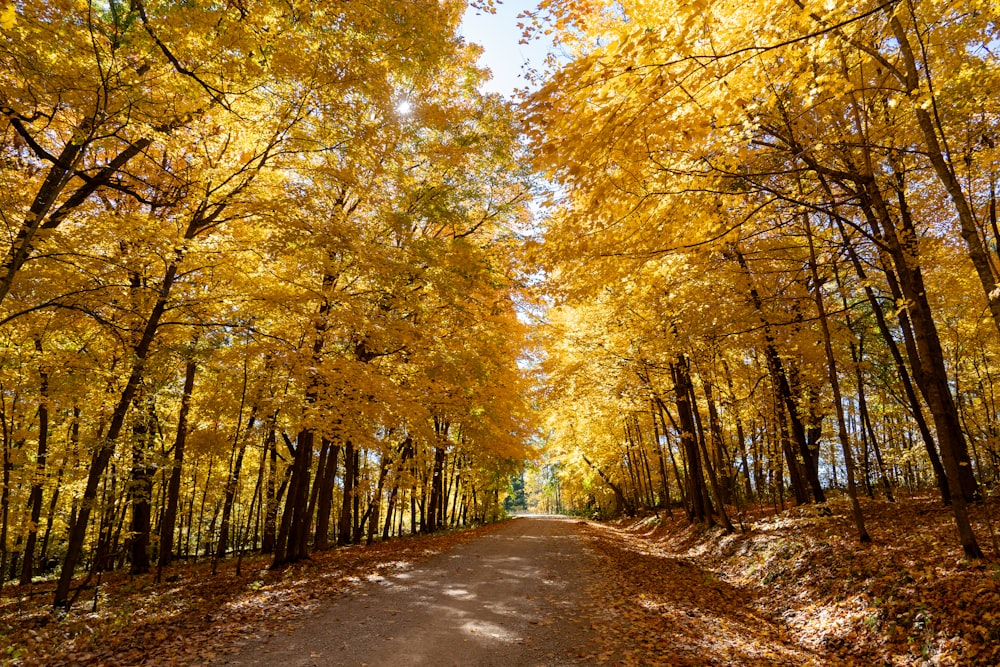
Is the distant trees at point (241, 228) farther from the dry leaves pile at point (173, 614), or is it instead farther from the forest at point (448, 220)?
the dry leaves pile at point (173, 614)

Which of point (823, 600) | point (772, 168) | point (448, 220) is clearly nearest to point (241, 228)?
point (448, 220)

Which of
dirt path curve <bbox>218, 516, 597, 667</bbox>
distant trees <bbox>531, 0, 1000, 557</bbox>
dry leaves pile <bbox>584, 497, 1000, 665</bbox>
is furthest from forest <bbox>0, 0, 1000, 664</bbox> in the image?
dirt path curve <bbox>218, 516, 597, 667</bbox>

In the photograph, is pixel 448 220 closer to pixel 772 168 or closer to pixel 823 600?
pixel 772 168

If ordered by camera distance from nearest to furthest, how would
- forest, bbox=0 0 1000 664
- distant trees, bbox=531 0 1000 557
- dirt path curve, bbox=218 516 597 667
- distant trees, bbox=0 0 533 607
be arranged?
distant trees, bbox=531 0 1000 557, forest, bbox=0 0 1000 664, dirt path curve, bbox=218 516 597 667, distant trees, bbox=0 0 533 607

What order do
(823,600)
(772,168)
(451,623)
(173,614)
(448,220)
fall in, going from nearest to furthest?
1. (451,623)
2. (823,600)
3. (772,168)
4. (173,614)
5. (448,220)

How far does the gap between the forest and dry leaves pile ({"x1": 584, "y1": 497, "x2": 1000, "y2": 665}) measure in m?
0.60

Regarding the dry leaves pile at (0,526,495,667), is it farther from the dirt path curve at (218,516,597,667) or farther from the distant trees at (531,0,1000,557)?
the distant trees at (531,0,1000,557)

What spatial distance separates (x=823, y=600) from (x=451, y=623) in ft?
17.8

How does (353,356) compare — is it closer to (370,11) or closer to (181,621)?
(181,621)

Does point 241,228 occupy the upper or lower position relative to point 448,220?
upper

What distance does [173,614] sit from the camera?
7.80 metres

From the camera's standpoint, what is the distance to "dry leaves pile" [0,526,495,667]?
5824mm

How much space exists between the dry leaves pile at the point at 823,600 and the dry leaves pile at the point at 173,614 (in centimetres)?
495

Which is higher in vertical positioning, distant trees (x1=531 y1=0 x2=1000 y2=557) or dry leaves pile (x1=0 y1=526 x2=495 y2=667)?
distant trees (x1=531 y1=0 x2=1000 y2=557)
